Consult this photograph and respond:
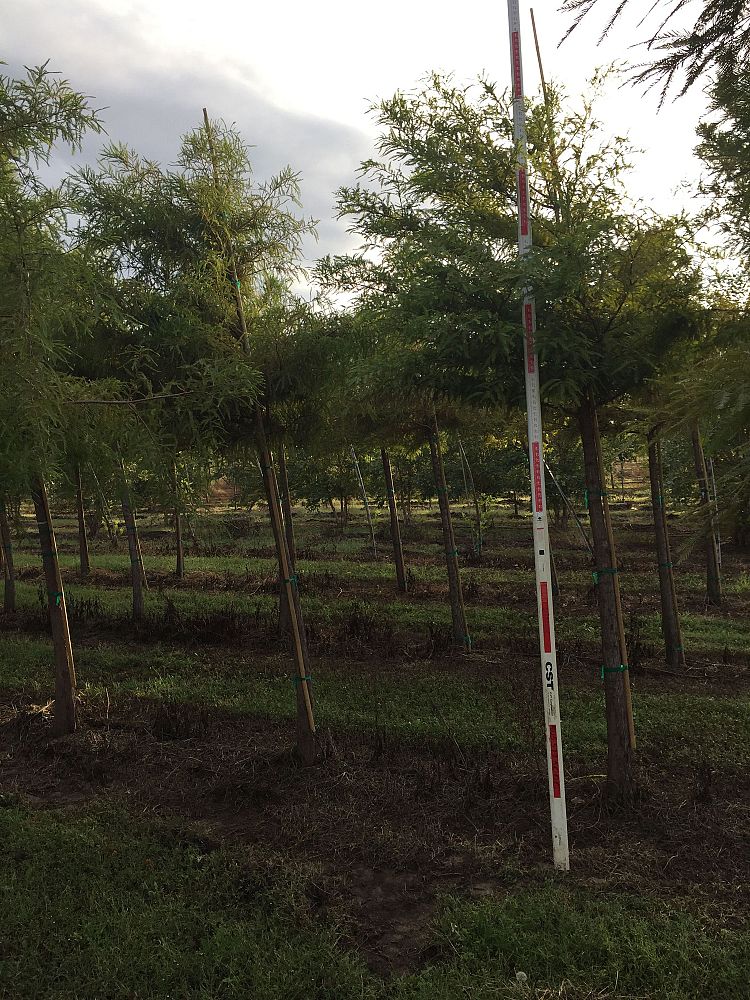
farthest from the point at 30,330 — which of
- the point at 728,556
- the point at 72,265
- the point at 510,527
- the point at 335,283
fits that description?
the point at 510,527

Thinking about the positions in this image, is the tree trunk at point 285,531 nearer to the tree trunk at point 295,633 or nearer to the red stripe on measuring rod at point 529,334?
the tree trunk at point 295,633

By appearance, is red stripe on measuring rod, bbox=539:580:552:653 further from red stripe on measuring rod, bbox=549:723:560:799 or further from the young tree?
the young tree

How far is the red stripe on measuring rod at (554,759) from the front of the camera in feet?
14.3

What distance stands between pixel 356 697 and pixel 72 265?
18.6 feet

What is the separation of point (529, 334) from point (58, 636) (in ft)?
20.0

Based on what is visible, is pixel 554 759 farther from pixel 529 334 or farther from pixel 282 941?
pixel 529 334

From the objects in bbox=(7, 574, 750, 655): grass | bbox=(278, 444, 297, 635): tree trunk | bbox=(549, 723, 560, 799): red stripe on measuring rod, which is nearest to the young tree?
bbox=(278, 444, 297, 635): tree trunk

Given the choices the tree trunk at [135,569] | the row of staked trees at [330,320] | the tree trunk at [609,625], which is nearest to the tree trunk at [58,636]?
the row of staked trees at [330,320]

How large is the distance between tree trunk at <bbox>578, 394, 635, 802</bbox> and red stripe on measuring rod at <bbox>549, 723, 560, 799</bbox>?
4.52 feet

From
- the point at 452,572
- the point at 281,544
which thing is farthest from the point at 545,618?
the point at 452,572

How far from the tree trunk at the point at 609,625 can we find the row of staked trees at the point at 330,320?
0.8 inches

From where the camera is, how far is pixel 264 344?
20.9 feet

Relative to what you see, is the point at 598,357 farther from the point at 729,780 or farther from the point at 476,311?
the point at 729,780

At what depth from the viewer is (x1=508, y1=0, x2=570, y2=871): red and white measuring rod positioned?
4.34 metres
